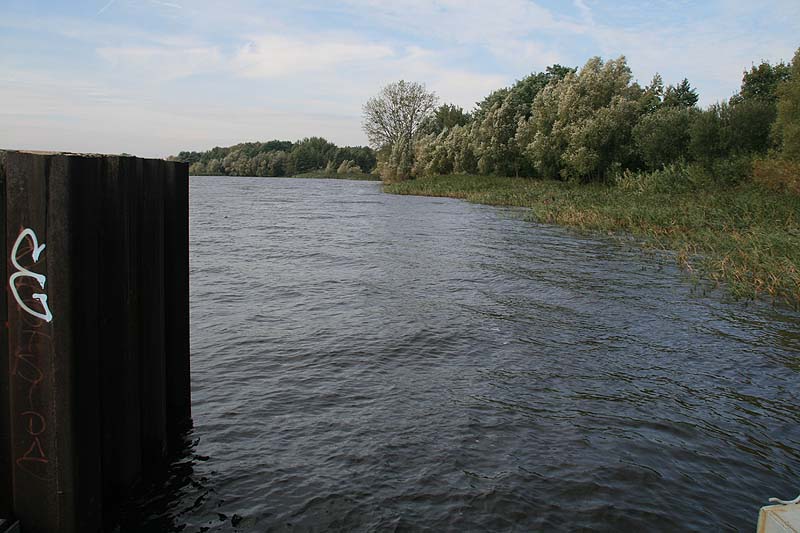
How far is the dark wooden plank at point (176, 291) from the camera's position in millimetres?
6409

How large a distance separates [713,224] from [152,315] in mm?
22941

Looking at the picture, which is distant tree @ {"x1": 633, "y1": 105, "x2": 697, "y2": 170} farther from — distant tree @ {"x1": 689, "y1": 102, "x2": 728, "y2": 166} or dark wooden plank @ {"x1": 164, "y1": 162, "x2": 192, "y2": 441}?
dark wooden plank @ {"x1": 164, "y1": 162, "x2": 192, "y2": 441}

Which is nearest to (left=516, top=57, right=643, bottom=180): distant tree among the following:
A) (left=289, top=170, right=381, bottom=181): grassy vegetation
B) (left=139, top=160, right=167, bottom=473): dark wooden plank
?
(left=139, top=160, right=167, bottom=473): dark wooden plank

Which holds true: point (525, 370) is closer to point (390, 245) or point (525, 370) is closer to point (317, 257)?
point (317, 257)

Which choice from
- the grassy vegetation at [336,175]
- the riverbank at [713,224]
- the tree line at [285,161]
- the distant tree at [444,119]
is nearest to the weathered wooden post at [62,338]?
the riverbank at [713,224]

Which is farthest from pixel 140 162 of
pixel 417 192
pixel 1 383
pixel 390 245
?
pixel 417 192

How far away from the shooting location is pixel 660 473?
6473 mm

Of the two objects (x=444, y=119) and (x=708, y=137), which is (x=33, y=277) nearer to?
(x=708, y=137)

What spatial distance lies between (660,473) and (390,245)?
18866mm

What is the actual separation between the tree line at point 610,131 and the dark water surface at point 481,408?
21.4m

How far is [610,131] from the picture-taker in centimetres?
4772

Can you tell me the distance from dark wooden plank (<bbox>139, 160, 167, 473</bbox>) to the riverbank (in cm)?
1348

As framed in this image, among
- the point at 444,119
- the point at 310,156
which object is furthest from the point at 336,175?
the point at 444,119

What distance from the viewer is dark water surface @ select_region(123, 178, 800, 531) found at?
576 centimetres
